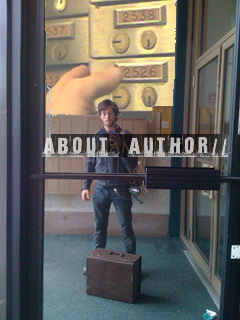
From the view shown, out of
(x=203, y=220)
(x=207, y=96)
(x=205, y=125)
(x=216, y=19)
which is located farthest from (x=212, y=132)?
(x=216, y=19)

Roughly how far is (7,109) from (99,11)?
2.28 meters

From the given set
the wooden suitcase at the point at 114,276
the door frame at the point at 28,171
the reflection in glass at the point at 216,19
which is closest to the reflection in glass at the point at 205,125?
the reflection in glass at the point at 216,19

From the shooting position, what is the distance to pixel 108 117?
91.9 inches

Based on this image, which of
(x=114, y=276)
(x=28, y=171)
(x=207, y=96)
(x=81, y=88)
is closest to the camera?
(x=28, y=171)

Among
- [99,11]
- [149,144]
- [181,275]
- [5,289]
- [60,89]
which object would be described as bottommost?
[181,275]

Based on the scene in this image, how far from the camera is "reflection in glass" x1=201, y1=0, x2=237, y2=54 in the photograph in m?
2.04

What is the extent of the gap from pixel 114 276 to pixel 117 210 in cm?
58

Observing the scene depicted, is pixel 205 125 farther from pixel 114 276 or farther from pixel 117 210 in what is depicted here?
pixel 114 276

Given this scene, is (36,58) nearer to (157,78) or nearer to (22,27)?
(22,27)

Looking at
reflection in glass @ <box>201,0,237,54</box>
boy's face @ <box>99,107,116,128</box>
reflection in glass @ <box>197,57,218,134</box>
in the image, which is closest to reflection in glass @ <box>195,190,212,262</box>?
reflection in glass @ <box>197,57,218,134</box>

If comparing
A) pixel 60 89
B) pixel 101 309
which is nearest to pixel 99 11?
pixel 60 89

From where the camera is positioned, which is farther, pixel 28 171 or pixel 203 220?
pixel 203 220

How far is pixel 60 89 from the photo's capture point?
289 centimetres

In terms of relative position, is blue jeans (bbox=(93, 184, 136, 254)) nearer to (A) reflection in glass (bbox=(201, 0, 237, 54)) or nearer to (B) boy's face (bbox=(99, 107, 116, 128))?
(B) boy's face (bbox=(99, 107, 116, 128))
